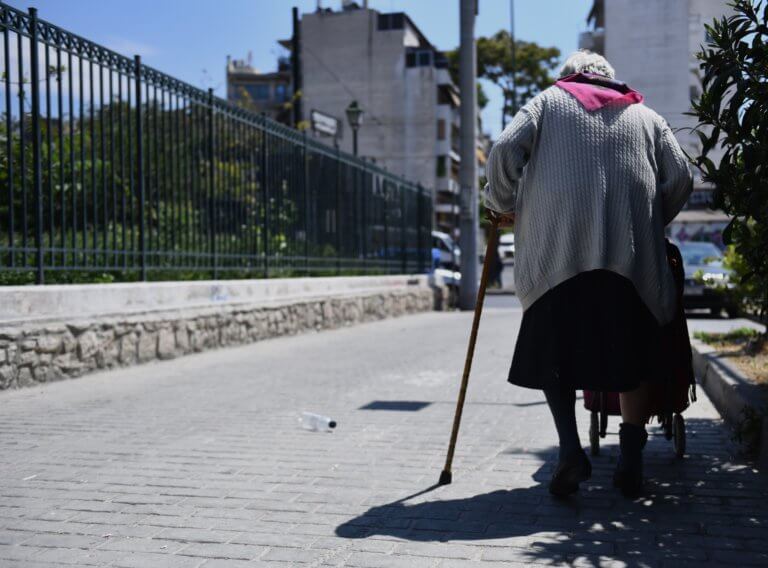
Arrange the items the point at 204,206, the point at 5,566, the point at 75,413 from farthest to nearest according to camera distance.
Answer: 1. the point at 204,206
2. the point at 75,413
3. the point at 5,566

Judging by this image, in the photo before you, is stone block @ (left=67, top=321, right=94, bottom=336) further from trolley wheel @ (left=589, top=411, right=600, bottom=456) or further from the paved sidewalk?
trolley wheel @ (left=589, top=411, right=600, bottom=456)

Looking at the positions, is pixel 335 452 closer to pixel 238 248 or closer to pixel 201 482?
pixel 201 482

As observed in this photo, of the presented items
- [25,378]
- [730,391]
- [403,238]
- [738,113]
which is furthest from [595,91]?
[403,238]

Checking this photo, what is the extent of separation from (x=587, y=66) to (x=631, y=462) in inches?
69.7

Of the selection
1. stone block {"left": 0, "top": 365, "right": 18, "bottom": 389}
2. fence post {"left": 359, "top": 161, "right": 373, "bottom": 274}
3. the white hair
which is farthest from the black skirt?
fence post {"left": 359, "top": 161, "right": 373, "bottom": 274}

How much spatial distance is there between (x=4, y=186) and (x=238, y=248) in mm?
4773

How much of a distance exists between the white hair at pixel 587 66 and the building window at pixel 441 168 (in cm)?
5870

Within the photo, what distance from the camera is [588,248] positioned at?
404 centimetres

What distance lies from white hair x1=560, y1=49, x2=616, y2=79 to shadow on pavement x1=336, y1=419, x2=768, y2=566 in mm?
1879

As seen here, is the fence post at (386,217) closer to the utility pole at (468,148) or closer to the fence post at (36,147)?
the utility pole at (468,148)

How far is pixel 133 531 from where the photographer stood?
148 inches

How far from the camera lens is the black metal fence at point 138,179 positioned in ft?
26.8

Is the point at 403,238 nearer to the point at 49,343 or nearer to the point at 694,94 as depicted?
the point at 49,343

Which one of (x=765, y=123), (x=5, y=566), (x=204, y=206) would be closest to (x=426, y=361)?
(x=204, y=206)
